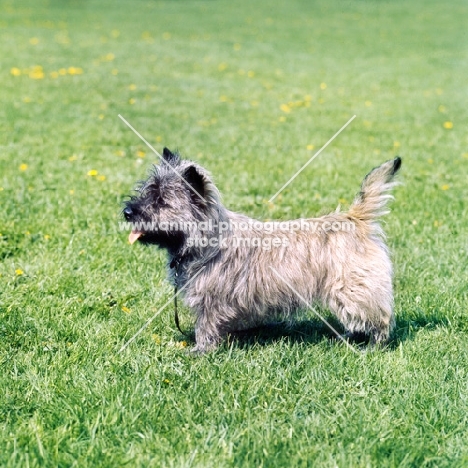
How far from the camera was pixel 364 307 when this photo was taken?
390cm

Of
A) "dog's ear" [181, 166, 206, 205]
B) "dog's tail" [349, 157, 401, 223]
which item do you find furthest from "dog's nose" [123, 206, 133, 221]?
"dog's tail" [349, 157, 401, 223]

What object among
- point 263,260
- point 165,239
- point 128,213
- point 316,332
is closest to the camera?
point 128,213

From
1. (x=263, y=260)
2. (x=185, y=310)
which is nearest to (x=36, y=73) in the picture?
(x=185, y=310)

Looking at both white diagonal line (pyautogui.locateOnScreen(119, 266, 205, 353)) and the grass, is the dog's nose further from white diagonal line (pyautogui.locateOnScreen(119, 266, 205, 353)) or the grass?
the grass

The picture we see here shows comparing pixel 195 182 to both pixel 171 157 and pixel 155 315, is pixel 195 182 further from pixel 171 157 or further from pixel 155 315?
pixel 155 315

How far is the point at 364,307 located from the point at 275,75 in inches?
498

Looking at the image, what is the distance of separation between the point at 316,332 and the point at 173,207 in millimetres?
1357

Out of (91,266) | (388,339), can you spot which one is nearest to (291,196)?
(91,266)

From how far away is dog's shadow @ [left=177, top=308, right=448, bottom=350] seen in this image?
4125 millimetres

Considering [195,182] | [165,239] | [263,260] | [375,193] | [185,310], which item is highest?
[195,182]

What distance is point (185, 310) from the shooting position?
455 cm

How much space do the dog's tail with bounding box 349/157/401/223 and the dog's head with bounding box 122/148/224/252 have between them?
3.20 ft

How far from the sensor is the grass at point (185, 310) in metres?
3.02

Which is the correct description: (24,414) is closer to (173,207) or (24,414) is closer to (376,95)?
(173,207)
